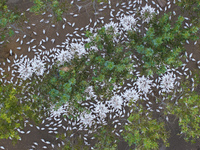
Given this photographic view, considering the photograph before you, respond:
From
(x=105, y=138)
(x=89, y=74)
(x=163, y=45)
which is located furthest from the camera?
(x=89, y=74)

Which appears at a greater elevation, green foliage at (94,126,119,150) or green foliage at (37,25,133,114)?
green foliage at (37,25,133,114)

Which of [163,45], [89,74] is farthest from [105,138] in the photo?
[163,45]

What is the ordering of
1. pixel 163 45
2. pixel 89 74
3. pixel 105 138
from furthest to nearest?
pixel 89 74 → pixel 105 138 → pixel 163 45

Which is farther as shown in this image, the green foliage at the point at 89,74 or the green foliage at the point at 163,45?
the green foliage at the point at 89,74

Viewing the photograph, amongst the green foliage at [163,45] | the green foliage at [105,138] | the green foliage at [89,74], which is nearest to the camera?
the green foliage at [163,45]

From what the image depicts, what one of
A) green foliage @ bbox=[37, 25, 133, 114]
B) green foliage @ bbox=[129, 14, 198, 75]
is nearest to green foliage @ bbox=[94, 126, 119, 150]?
green foliage @ bbox=[37, 25, 133, 114]

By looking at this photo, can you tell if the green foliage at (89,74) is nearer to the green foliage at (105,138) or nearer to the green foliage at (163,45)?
the green foliage at (163,45)

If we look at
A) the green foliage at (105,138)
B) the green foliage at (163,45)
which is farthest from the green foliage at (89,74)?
the green foliage at (105,138)

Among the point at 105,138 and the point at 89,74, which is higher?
the point at 89,74

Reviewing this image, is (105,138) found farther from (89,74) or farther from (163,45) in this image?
(163,45)

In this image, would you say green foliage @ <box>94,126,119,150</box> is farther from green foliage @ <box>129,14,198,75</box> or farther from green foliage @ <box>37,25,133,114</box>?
green foliage @ <box>129,14,198,75</box>

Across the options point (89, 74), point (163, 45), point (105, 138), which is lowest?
point (105, 138)
